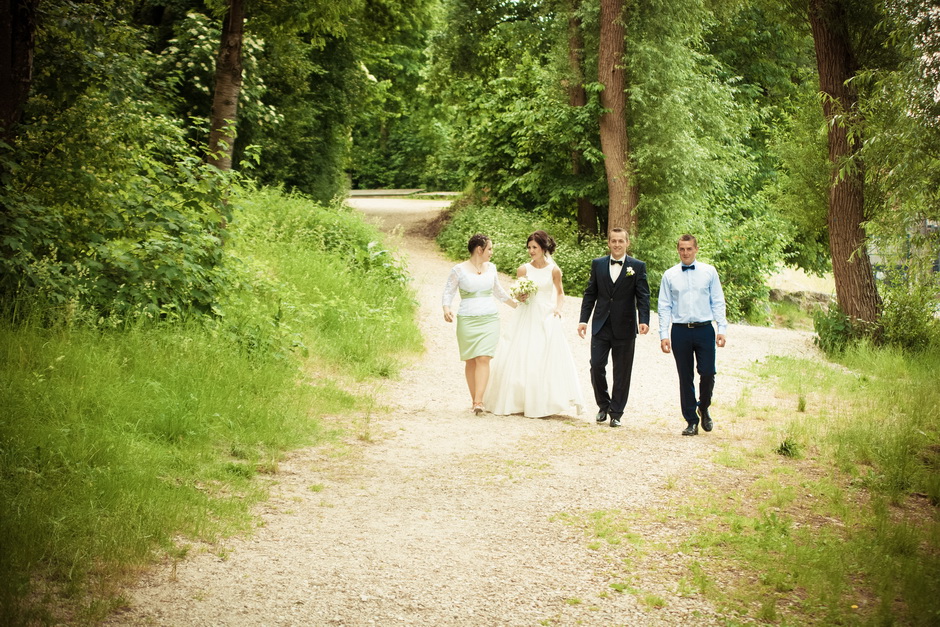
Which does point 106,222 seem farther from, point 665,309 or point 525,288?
point 665,309

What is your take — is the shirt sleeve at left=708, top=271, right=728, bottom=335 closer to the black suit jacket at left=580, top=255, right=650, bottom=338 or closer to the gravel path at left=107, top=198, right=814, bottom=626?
the black suit jacket at left=580, top=255, right=650, bottom=338

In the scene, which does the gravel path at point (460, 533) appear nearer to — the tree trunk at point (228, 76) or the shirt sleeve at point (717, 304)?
the shirt sleeve at point (717, 304)

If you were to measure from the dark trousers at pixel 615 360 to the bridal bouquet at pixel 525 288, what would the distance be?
88 centimetres

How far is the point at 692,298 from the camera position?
8656mm

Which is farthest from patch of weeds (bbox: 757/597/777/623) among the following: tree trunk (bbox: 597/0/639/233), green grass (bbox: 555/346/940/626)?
tree trunk (bbox: 597/0/639/233)

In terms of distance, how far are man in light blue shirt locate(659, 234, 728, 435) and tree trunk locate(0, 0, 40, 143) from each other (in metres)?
6.54

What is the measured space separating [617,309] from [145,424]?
4.78m

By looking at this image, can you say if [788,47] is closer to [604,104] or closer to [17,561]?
[604,104]

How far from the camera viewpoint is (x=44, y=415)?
618 centimetres

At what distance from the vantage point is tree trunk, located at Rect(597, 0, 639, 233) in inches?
806

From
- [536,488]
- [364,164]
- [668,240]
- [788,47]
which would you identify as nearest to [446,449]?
[536,488]

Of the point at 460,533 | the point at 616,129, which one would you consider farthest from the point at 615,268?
the point at 616,129

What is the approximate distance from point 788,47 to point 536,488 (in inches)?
1079

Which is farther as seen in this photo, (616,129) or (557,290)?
(616,129)
